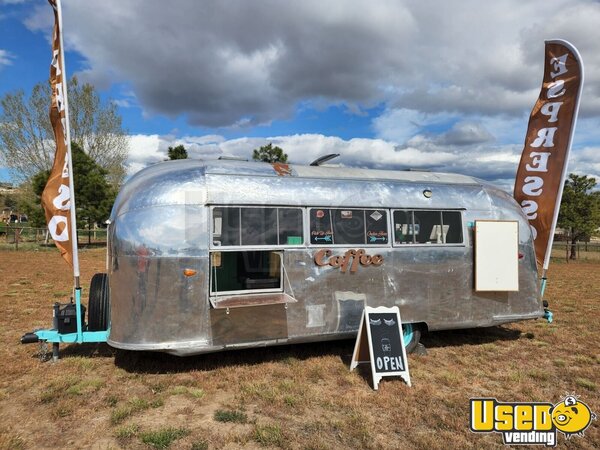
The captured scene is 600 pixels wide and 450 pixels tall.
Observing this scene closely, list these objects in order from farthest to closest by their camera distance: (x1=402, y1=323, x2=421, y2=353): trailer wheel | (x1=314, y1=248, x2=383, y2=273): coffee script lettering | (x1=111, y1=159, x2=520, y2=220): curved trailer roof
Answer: (x1=402, y1=323, x2=421, y2=353): trailer wheel
(x1=314, y1=248, x2=383, y2=273): coffee script lettering
(x1=111, y1=159, x2=520, y2=220): curved trailer roof

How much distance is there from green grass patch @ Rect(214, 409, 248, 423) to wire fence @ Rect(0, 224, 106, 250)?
22.0 metres

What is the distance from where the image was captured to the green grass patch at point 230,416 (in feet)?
14.1

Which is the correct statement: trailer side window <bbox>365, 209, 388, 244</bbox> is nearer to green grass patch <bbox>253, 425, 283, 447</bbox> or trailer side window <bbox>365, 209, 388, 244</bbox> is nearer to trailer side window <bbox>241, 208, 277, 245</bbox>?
trailer side window <bbox>241, 208, 277, 245</bbox>

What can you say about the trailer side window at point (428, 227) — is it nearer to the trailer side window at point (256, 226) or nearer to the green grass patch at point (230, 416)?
the trailer side window at point (256, 226)

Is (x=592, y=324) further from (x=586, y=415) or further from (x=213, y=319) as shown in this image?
(x=213, y=319)

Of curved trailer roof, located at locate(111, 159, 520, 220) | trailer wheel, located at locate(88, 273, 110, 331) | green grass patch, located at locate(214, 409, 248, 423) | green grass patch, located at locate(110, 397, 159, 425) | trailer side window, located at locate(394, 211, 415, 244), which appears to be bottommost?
green grass patch, located at locate(214, 409, 248, 423)

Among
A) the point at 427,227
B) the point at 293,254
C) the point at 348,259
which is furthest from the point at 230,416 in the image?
the point at 427,227

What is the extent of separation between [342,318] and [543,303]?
12.8 ft

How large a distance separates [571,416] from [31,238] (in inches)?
1380

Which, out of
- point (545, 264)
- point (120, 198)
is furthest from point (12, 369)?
point (545, 264)

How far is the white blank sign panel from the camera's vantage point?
21.2ft

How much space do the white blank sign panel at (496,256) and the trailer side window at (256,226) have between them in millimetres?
2998

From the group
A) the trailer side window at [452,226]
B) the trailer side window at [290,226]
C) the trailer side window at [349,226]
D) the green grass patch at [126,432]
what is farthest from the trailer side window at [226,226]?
the trailer side window at [452,226]

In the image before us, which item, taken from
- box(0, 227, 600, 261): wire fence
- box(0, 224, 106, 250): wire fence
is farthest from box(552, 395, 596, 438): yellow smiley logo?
box(0, 224, 106, 250): wire fence
